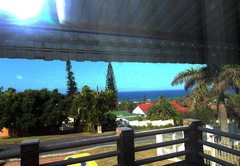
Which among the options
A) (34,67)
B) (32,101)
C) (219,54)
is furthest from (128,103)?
(219,54)

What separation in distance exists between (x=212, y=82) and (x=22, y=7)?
22.4ft

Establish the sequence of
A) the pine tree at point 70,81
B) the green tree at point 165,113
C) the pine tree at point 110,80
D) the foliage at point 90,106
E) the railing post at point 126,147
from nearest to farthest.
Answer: the railing post at point 126,147, the foliage at point 90,106, the green tree at point 165,113, the pine tree at point 70,81, the pine tree at point 110,80

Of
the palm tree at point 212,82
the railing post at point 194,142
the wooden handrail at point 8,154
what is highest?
the palm tree at point 212,82

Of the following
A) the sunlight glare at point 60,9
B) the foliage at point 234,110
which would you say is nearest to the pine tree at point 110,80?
the foliage at point 234,110

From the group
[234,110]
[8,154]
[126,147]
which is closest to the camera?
[8,154]

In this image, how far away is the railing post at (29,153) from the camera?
1.23 metres

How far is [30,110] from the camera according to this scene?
13297mm

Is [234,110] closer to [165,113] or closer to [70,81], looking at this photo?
[165,113]

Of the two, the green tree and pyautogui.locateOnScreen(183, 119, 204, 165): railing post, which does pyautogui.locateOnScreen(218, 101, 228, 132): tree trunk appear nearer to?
pyautogui.locateOnScreen(183, 119, 204, 165): railing post

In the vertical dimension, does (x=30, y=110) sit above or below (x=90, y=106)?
below

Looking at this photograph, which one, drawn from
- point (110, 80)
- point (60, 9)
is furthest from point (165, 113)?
point (60, 9)

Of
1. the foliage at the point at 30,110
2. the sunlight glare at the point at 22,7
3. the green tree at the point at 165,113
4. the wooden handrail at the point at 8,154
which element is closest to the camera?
the wooden handrail at the point at 8,154

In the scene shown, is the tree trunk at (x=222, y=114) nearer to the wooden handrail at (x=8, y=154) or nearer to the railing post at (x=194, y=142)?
the railing post at (x=194, y=142)

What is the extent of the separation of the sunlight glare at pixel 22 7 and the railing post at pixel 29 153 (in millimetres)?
1158
